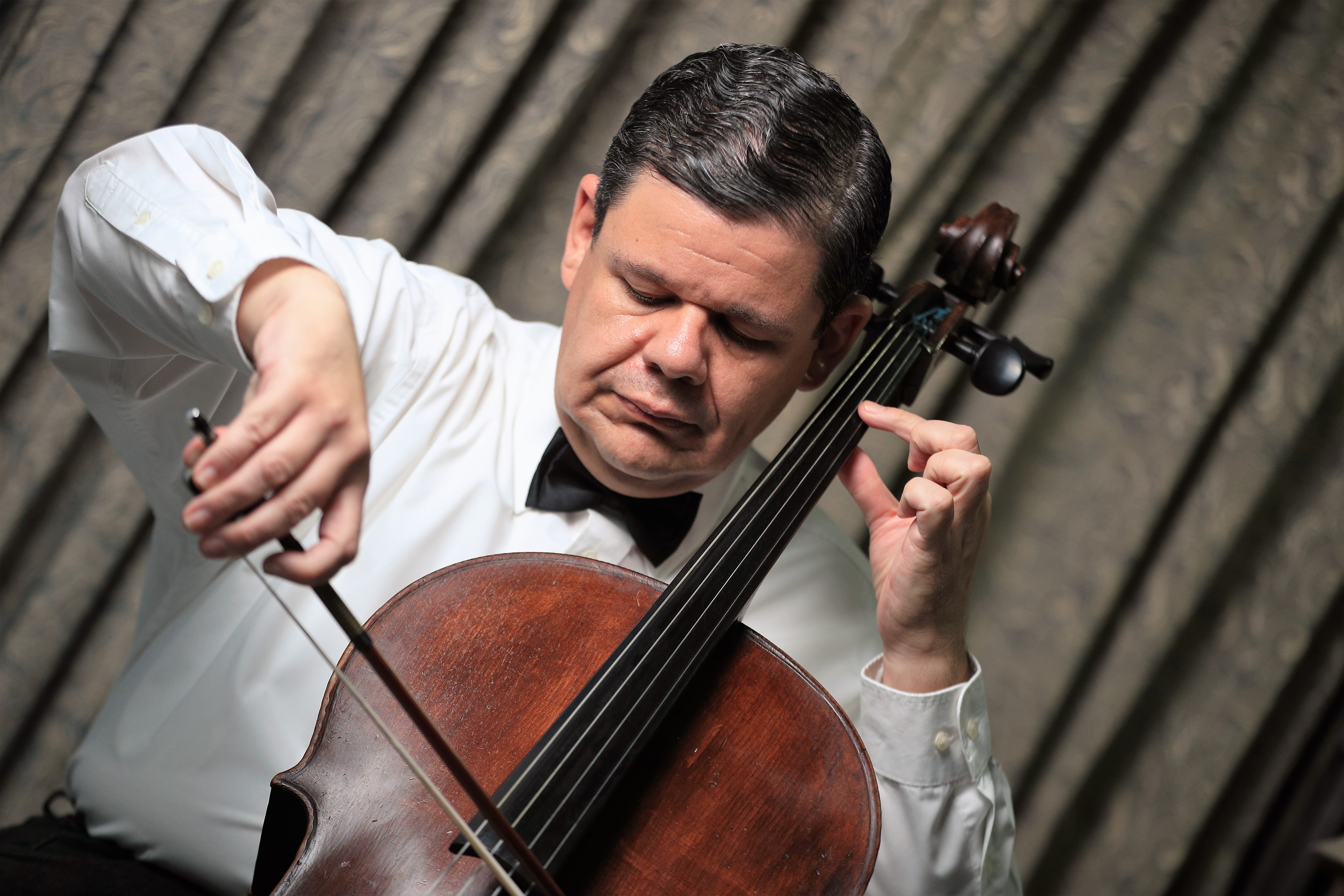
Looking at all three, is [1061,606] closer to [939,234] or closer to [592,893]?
[939,234]

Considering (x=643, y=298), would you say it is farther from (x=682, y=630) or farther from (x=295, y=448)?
(x=295, y=448)

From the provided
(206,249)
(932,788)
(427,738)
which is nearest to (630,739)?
(427,738)

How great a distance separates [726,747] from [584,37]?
113cm

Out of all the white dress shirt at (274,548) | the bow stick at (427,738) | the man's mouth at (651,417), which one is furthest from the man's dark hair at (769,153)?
the bow stick at (427,738)

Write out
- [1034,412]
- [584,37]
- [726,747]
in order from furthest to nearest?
1. [1034,412]
2. [584,37]
3. [726,747]

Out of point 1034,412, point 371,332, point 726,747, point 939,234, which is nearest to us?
point 726,747

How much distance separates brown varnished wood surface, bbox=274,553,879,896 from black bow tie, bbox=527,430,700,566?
9.8 inches

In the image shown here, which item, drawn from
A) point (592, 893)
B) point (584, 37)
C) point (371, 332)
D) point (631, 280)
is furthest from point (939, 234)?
point (592, 893)

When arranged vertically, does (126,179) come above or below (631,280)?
below

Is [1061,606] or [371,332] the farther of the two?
[1061,606]

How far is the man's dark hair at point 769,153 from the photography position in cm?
96

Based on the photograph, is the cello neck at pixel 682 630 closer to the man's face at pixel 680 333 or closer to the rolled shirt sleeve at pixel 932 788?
the man's face at pixel 680 333

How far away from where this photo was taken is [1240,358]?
1713 millimetres

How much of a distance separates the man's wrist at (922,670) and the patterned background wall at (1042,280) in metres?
0.68
